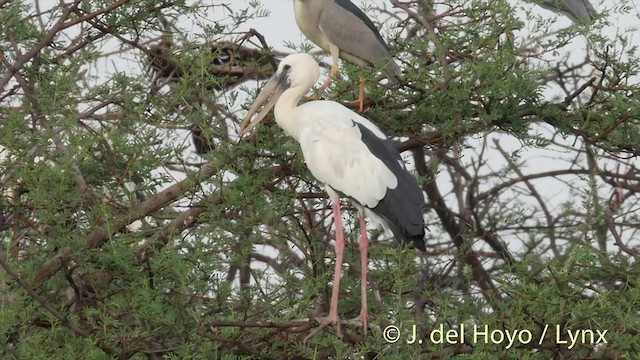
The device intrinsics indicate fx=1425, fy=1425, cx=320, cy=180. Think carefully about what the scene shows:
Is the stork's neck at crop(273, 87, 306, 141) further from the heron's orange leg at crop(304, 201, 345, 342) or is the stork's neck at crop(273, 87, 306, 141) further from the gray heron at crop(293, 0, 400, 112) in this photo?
the gray heron at crop(293, 0, 400, 112)

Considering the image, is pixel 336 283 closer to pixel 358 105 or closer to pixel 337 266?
pixel 337 266

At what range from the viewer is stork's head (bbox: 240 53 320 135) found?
5.06 metres

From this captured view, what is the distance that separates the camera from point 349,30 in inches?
252

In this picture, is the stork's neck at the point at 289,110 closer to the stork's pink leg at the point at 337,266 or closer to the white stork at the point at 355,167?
the white stork at the point at 355,167

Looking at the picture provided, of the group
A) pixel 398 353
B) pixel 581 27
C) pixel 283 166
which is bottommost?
pixel 398 353

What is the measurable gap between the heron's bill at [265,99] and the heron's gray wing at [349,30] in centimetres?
106

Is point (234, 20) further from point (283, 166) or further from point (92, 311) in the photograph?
point (92, 311)

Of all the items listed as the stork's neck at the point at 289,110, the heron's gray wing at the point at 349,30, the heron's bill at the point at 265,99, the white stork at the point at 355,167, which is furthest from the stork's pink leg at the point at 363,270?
the heron's gray wing at the point at 349,30

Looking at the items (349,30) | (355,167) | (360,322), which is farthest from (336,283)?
(349,30)

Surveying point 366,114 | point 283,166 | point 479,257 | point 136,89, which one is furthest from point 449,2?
point 479,257

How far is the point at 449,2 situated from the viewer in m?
5.17

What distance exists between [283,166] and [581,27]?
1130 mm

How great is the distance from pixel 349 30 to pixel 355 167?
1.79 m

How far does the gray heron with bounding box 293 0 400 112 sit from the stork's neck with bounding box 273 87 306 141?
3.58 ft
